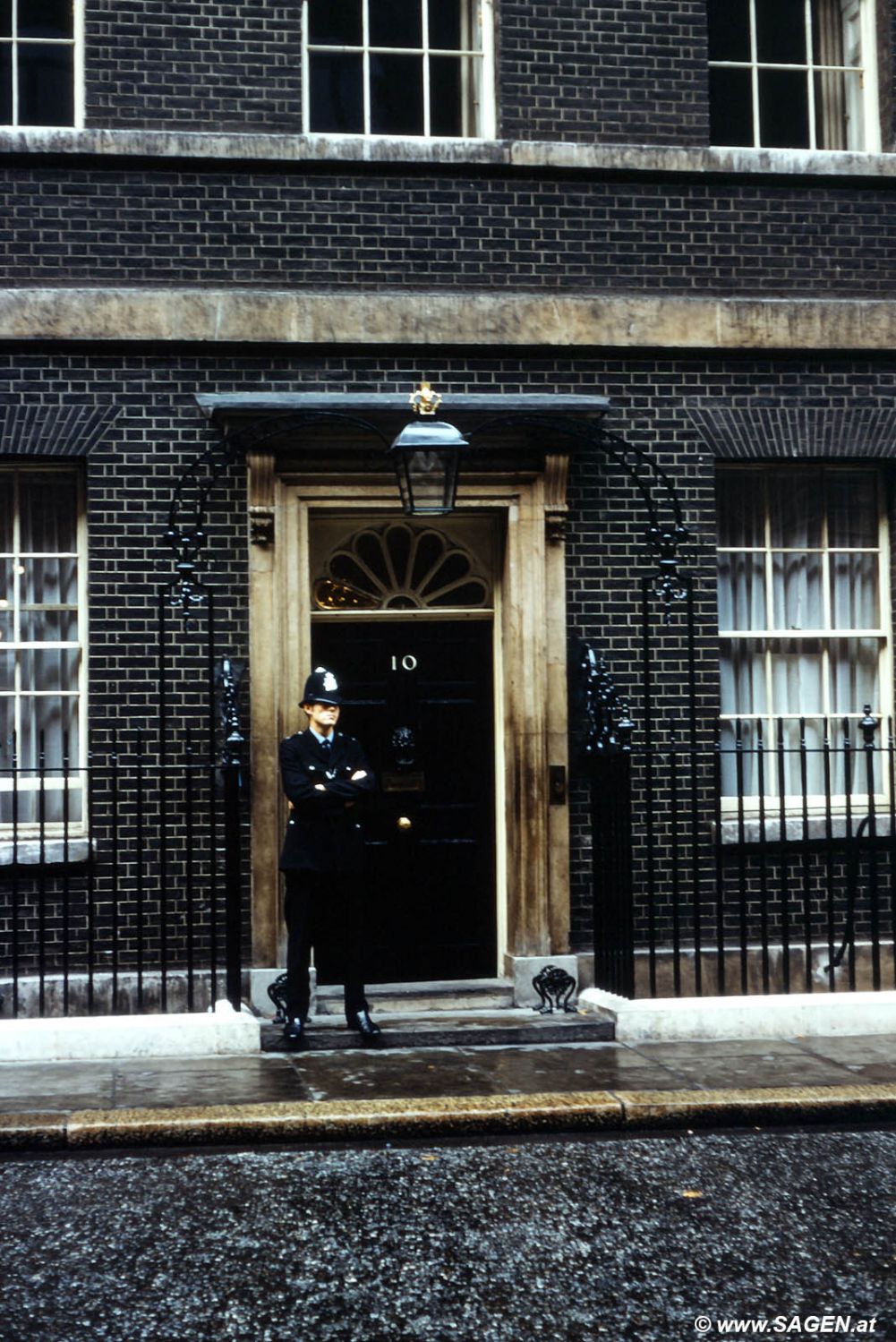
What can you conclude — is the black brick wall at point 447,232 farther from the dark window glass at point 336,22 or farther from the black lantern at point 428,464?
the black lantern at point 428,464

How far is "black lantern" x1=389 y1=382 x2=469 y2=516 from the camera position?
8398mm

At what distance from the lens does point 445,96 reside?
33.1 ft

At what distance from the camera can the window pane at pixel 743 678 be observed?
10.2 metres

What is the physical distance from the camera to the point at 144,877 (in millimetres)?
9398

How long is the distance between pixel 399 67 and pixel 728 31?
2.12m

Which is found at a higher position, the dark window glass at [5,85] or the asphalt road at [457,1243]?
the dark window glass at [5,85]

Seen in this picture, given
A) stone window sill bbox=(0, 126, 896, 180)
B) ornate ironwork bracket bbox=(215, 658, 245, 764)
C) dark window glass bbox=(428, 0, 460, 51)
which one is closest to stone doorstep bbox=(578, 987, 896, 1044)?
ornate ironwork bracket bbox=(215, 658, 245, 764)

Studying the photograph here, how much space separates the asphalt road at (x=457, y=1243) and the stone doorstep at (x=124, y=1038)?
1701mm

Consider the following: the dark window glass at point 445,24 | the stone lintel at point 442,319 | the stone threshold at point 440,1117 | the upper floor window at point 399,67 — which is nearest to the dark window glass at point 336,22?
the upper floor window at point 399,67

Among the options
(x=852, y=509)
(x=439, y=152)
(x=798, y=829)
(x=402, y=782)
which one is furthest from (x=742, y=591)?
(x=439, y=152)

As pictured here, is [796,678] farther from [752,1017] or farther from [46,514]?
[46,514]

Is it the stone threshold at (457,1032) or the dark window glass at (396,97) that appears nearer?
the stone threshold at (457,1032)

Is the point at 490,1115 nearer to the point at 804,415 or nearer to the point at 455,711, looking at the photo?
the point at 455,711

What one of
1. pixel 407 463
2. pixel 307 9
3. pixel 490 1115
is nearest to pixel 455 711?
pixel 407 463
